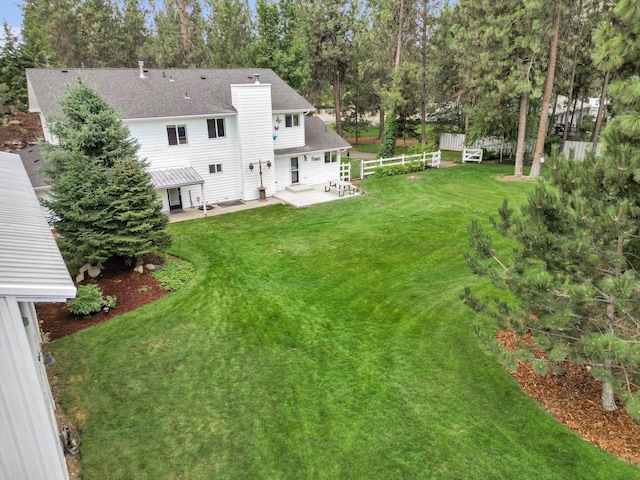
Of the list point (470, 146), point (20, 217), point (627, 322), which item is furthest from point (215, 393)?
point (470, 146)

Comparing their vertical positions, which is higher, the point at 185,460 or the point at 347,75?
the point at 347,75

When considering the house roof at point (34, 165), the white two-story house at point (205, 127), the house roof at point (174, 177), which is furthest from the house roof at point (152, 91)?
the house roof at point (174, 177)

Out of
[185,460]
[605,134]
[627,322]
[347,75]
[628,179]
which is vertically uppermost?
[347,75]

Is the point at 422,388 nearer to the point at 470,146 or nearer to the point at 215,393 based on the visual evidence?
the point at 215,393

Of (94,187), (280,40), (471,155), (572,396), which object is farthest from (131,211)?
(471,155)

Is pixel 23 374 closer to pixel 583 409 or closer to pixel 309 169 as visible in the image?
pixel 583 409

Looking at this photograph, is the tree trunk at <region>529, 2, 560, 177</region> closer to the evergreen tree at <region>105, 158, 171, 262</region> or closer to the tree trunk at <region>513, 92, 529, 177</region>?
the tree trunk at <region>513, 92, 529, 177</region>

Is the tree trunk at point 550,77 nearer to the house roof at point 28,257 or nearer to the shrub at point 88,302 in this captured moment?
the shrub at point 88,302
